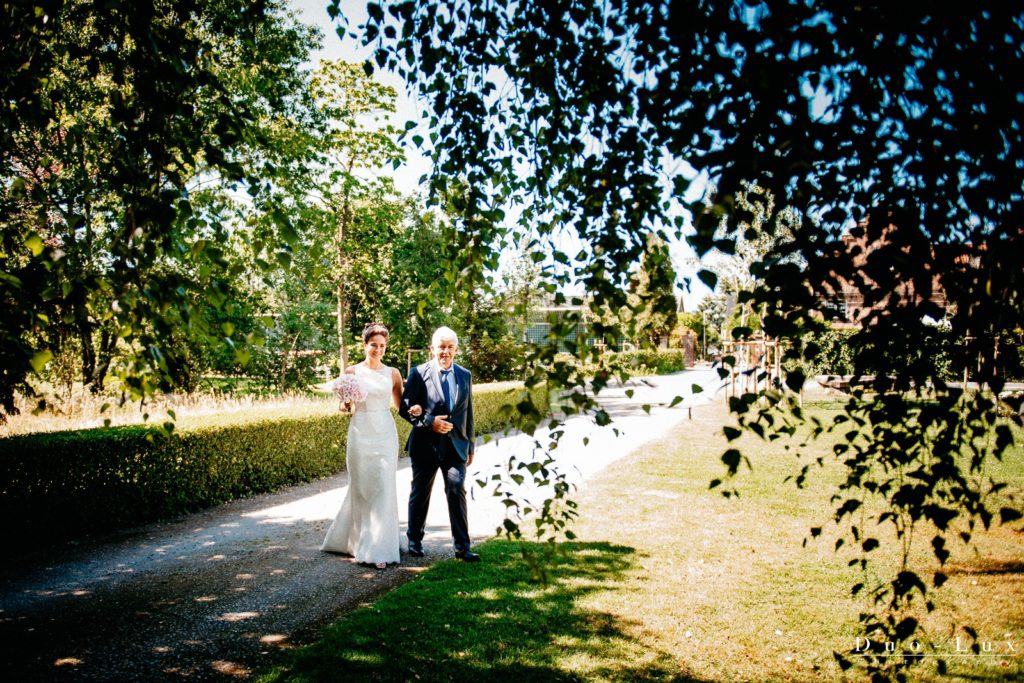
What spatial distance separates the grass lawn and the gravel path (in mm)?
497

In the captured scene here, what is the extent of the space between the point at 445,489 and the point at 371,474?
0.79 m

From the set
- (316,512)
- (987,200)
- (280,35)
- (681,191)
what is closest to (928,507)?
(987,200)

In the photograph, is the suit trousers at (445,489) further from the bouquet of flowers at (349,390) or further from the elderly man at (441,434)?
the bouquet of flowers at (349,390)

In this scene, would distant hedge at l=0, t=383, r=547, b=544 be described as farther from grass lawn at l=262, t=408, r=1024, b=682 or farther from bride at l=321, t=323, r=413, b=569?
grass lawn at l=262, t=408, r=1024, b=682

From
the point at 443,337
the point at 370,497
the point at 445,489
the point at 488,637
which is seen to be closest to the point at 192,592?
the point at 370,497

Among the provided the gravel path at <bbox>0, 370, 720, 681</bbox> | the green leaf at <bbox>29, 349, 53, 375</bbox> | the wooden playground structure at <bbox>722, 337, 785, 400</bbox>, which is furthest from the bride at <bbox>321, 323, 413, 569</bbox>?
the green leaf at <bbox>29, 349, 53, 375</bbox>

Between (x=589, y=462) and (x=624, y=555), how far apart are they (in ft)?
15.6

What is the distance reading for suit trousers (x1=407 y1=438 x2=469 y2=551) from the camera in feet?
19.0

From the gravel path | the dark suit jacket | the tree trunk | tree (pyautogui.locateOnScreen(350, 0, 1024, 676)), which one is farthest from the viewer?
the tree trunk

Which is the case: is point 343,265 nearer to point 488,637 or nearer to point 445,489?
point 445,489

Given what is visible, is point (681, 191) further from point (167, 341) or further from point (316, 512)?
point (316, 512)

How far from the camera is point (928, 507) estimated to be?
75.5 inches

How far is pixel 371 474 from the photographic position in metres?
5.96

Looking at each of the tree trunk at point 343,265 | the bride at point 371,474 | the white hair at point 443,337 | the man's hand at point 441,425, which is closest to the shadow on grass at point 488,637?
the bride at point 371,474
